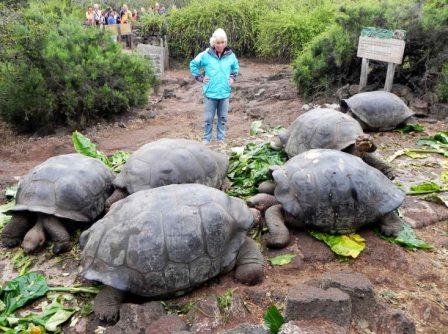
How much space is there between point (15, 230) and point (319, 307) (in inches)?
112

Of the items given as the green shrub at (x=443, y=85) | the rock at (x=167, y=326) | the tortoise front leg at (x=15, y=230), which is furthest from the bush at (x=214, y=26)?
the rock at (x=167, y=326)

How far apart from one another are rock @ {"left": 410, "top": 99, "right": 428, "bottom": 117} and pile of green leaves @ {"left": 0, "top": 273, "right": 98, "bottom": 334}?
662 cm

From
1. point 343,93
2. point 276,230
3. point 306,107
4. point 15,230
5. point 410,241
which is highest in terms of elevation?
point 276,230

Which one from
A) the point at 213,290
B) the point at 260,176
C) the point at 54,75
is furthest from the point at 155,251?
the point at 54,75

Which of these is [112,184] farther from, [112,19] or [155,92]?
[112,19]

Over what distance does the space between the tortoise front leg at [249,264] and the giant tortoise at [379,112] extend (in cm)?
407

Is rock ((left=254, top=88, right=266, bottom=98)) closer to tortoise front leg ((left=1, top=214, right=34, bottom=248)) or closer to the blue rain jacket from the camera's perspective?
the blue rain jacket

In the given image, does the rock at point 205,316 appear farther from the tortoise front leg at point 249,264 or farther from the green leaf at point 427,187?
the green leaf at point 427,187

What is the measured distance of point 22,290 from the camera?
11.0 feet

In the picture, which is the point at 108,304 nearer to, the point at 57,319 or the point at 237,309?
the point at 57,319

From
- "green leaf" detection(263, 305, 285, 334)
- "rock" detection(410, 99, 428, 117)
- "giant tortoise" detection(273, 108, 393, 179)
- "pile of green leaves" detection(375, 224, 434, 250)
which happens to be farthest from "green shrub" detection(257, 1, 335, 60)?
"green leaf" detection(263, 305, 285, 334)

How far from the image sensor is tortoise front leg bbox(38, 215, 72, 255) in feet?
12.5

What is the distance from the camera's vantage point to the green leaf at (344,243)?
11.5 feet

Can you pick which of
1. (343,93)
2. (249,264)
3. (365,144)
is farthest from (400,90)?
(249,264)
